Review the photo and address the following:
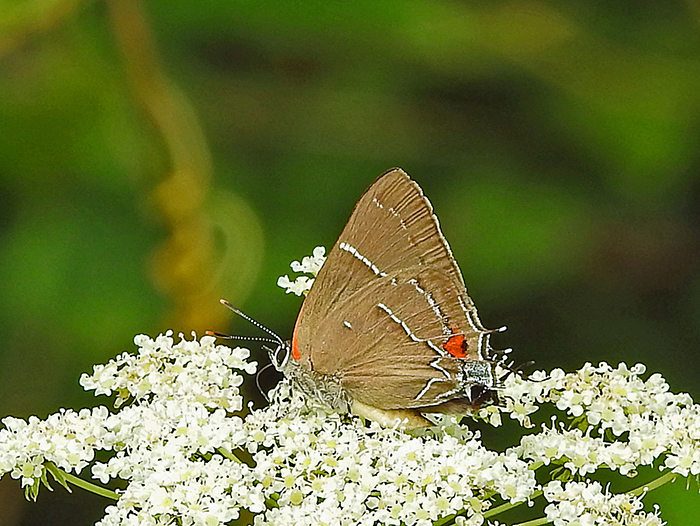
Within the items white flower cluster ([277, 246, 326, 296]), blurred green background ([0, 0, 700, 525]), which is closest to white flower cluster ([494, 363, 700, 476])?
white flower cluster ([277, 246, 326, 296])

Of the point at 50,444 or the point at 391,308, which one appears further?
the point at 391,308

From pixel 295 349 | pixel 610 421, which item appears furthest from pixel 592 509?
pixel 295 349

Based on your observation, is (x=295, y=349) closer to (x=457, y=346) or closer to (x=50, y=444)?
(x=457, y=346)

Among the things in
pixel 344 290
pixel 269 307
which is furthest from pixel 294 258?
pixel 344 290

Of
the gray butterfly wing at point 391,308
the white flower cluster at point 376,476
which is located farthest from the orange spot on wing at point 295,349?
the white flower cluster at point 376,476

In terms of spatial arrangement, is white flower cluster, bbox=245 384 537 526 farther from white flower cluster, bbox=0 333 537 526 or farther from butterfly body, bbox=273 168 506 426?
butterfly body, bbox=273 168 506 426

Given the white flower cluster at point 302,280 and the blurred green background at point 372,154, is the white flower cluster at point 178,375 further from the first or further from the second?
the blurred green background at point 372,154

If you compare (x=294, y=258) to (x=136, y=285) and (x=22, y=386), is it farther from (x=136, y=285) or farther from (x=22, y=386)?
(x=22, y=386)
